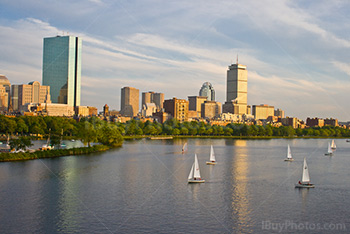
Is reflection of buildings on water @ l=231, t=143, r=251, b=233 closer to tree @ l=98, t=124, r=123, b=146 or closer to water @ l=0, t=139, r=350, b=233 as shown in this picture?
water @ l=0, t=139, r=350, b=233

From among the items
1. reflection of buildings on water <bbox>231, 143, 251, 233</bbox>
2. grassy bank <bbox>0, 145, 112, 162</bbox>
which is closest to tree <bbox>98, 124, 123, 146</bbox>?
grassy bank <bbox>0, 145, 112, 162</bbox>

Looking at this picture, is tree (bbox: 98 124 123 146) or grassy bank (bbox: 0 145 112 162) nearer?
grassy bank (bbox: 0 145 112 162)

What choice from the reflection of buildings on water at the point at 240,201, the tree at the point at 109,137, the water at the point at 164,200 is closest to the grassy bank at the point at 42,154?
the water at the point at 164,200

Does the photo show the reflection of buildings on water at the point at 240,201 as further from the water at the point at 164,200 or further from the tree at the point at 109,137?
the tree at the point at 109,137

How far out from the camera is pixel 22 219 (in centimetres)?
3969

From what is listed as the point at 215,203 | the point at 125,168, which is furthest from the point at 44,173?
the point at 215,203

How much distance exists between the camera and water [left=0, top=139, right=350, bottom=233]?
38.7 meters

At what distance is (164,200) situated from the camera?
48156 mm

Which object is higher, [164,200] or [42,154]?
[42,154]

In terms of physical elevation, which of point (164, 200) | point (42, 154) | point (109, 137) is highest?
point (109, 137)

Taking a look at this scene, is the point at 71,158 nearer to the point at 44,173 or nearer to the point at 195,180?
the point at 44,173

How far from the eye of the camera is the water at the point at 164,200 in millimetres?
38719

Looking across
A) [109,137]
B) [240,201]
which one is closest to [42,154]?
[109,137]

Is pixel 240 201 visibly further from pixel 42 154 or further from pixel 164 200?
pixel 42 154
